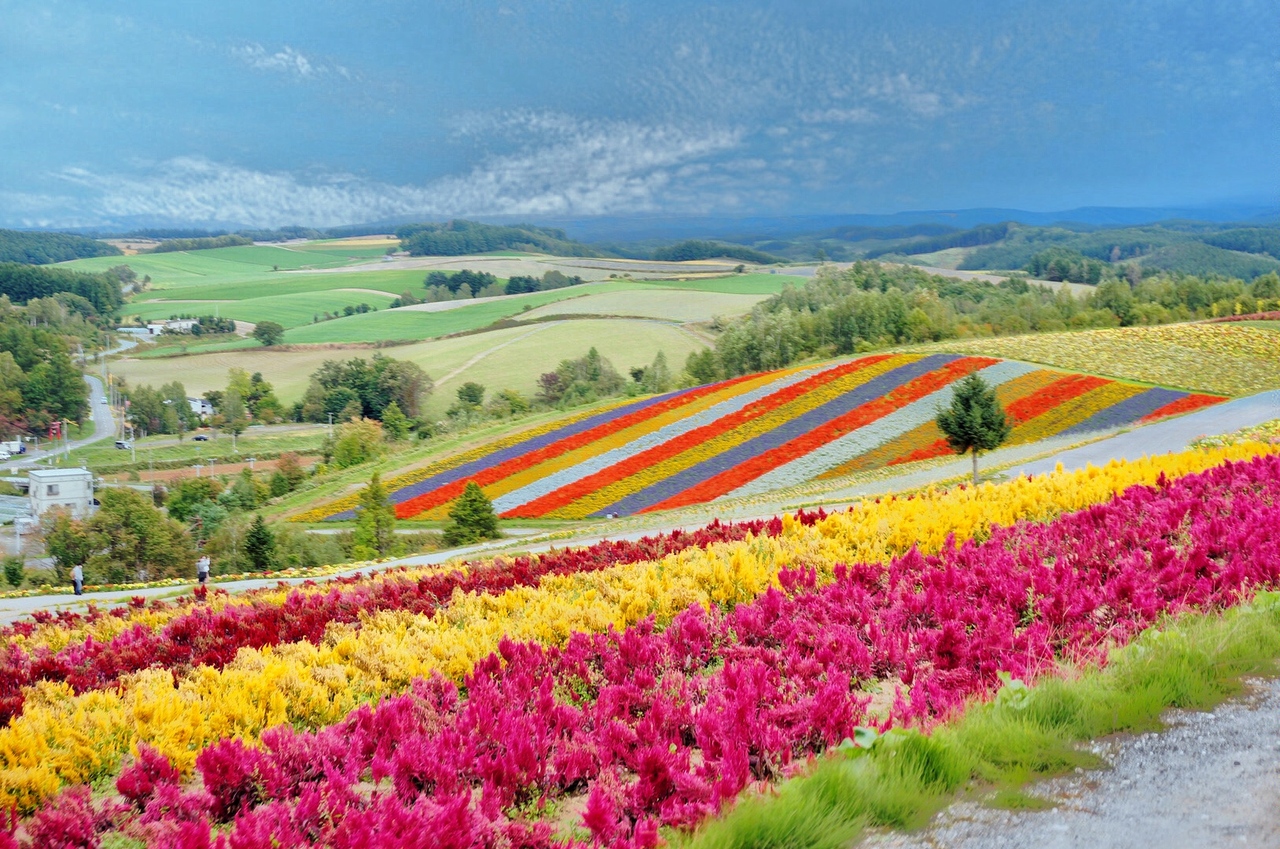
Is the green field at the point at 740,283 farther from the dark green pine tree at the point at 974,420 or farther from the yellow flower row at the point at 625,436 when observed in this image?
the dark green pine tree at the point at 974,420

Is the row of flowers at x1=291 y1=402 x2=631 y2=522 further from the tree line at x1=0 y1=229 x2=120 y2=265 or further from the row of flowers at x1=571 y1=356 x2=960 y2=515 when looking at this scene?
the tree line at x1=0 y1=229 x2=120 y2=265

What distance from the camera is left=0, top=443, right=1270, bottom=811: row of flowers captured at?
5.36 metres

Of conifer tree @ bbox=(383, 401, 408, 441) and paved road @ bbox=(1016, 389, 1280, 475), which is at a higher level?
paved road @ bbox=(1016, 389, 1280, 475)

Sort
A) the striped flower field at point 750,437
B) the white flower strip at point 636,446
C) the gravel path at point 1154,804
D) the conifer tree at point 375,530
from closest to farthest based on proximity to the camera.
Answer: the gravel path at point 1154,804 < the conifer tree at point 375,530 < the striped flower field at point 750,437 < the white flower strip at point 636,446

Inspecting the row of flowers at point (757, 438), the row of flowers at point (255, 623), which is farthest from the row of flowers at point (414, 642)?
the row of flowers at point (757, 438)

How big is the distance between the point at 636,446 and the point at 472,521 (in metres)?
10.9

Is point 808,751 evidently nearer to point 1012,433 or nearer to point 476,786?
point 476,786

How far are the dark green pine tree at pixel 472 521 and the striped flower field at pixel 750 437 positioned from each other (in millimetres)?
3876

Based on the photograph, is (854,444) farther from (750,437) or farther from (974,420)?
(974,420)

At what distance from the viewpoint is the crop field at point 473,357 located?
8506 cm

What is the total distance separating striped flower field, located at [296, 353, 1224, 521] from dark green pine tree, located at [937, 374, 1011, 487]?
20.4 ft

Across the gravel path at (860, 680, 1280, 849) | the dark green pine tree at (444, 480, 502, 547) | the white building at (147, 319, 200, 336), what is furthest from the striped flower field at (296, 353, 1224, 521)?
the white building at (147, 319, 200, 336)

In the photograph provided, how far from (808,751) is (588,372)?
75.7 meters

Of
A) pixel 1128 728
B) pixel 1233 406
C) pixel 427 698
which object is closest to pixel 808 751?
pixel 1128 728
